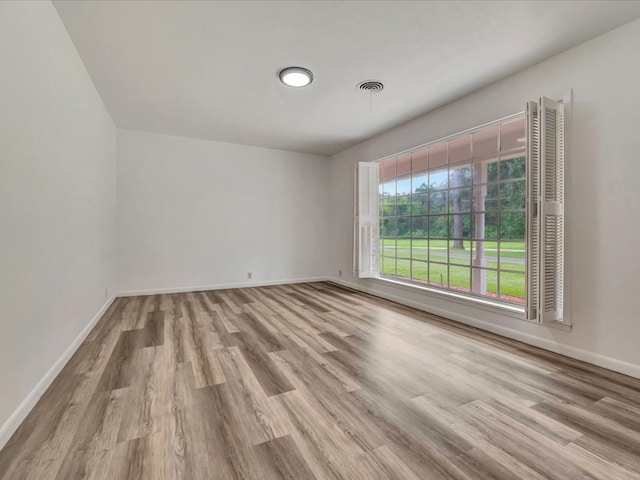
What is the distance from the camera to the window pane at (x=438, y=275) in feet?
12.2

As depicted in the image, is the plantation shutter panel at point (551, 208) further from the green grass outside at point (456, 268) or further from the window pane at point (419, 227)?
the window pane at point (419, 227)

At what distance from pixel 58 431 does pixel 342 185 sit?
506cm

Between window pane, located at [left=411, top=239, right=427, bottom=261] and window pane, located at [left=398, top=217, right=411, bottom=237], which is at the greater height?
window pane, located at [left=398, top=217, right=411, bottom=237]

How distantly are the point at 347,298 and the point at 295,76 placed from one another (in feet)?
10.2

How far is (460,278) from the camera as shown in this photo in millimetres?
3572

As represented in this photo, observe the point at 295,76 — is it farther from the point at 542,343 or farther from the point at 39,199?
the point at 542,343

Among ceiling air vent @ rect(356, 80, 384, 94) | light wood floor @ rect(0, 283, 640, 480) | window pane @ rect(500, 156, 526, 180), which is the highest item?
ceiling air vent @ rect(356, 80, 384, 94)

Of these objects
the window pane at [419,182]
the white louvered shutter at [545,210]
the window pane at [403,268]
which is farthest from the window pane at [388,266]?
the white louvered shutter at [545,210]

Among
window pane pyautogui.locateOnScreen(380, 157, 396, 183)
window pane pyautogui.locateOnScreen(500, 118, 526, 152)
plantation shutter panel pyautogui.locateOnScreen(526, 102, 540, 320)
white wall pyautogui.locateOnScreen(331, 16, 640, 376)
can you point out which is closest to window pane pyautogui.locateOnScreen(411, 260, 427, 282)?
white wall pyautogui.locateOnScreen(331, 16, 640, 376)

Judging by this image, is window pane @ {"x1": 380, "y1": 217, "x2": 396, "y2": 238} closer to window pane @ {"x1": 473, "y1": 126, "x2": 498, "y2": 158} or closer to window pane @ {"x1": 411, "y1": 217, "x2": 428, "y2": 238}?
window pane @ {"x1": 411, "y1": 217, "x2": 428, "y2": 238}

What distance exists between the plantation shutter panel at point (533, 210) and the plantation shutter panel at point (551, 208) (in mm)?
32

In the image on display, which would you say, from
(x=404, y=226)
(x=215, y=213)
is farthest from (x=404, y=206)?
(x=215, y=213)

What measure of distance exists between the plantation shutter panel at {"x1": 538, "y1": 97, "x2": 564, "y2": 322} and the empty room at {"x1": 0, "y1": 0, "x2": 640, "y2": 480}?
2cm

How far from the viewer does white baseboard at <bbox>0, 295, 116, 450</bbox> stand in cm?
138
